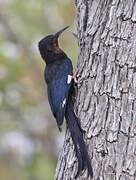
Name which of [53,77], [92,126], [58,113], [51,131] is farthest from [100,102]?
[51,131]

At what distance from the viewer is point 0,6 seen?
10.4 meters

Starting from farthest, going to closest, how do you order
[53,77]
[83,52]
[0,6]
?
[0,6]
[53,77]
[83,52]

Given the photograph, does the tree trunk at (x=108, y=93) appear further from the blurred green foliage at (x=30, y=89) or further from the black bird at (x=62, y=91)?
the blurred green foliage at (x=30, y=89)

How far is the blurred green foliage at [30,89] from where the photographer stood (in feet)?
33.1

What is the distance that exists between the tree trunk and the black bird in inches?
2.2

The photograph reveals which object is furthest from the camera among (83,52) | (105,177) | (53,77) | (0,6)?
(0,6)

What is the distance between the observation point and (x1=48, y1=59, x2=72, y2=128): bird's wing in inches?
203

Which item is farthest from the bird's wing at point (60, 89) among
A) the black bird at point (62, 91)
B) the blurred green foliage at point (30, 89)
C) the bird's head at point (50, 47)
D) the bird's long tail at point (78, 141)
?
the blurred green foliage at point (30, 89)

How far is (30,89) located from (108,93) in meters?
5.67

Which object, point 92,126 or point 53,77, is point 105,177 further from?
point 53,77

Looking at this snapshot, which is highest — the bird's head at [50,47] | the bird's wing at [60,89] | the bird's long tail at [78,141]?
the bird's head at [50,47]

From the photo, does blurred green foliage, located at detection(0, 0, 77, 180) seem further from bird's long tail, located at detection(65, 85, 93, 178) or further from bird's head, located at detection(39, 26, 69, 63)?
bird's long tail, located at detection(65, 85, 93, 178)

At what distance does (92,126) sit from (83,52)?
590mm

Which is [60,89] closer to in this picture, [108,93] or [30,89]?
[108,93]
